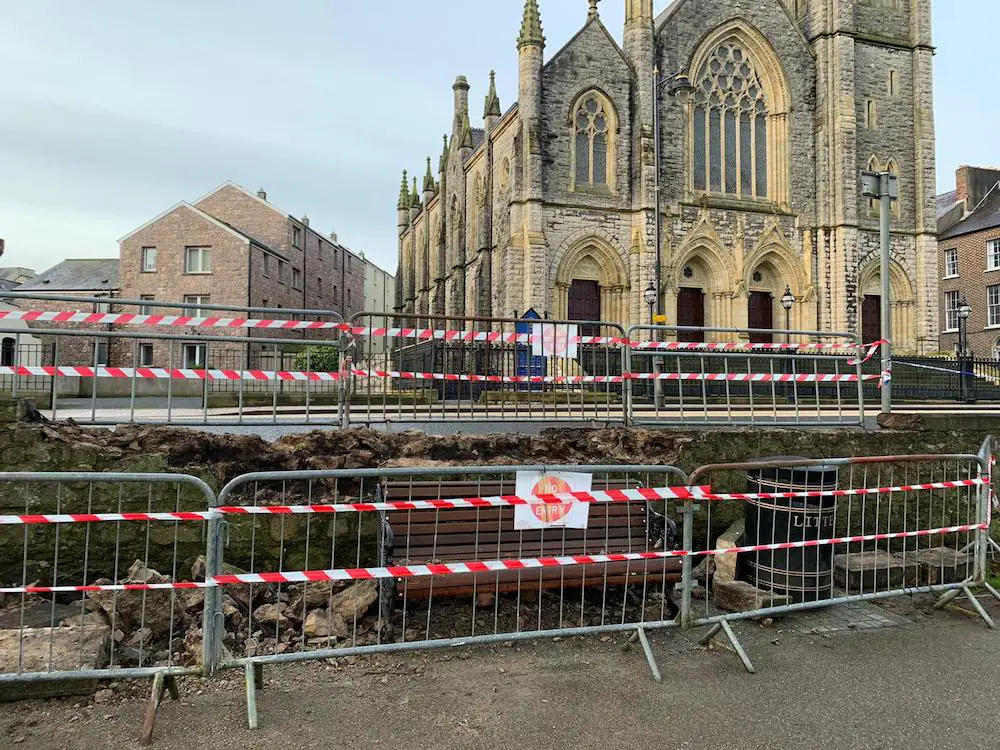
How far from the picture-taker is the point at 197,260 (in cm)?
3503

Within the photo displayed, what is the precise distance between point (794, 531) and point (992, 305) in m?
41.3

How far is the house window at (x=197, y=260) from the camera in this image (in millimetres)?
34812

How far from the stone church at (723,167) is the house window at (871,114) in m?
0.06

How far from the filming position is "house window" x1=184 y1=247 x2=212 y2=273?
114 feet

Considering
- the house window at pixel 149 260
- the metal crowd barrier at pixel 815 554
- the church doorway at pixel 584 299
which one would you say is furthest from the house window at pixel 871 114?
the house window at pixel 149 260

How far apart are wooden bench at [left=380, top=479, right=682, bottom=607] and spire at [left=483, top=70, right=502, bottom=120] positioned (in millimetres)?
27577

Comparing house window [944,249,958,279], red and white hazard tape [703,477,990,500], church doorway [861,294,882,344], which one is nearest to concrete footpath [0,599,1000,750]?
red and white hazard tape [703,477,990,500]

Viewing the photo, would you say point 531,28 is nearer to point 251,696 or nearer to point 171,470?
point 171,470

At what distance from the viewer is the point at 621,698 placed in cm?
375

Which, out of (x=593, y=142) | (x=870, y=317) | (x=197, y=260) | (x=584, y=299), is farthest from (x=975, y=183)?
(x=197, y=260)

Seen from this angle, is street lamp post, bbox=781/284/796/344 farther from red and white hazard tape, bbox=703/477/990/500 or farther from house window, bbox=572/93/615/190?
red and white hazard tape, bbox=703/477/990/500

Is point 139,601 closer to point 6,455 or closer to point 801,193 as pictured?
point 6,455

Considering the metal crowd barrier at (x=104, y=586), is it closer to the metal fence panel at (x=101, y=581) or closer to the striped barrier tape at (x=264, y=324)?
the metal fence panel at (x=101, y=581)

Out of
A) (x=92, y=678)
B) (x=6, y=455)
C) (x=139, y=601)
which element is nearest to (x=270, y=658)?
(x=92, y=678)
